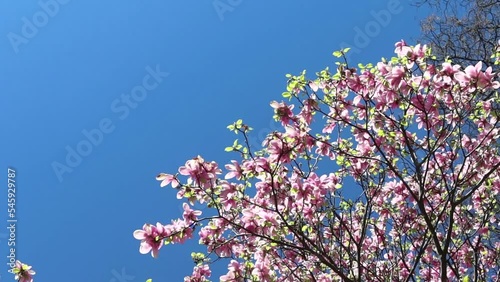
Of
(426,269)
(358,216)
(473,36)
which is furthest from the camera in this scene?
(473,36)

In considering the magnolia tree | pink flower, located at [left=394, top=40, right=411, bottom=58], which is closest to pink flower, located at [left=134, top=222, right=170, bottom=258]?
the magnolia tree

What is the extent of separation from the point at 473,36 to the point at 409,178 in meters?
3.49

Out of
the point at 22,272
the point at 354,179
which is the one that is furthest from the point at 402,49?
the point at 22,272

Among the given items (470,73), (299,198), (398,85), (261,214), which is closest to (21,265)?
(261,214)

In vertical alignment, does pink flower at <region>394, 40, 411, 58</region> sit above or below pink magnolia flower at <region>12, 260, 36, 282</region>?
above

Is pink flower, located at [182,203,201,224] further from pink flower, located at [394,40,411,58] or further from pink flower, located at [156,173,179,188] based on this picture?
pink flower, located at [394,40,411,58]

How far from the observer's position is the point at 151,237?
3318mm

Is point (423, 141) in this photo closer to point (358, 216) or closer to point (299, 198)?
point (358, 216)

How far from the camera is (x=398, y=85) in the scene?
Result: 12.8ft

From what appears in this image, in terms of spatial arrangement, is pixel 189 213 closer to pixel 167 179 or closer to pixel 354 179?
pixel 167 179

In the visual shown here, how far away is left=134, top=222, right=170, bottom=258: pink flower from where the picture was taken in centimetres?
330

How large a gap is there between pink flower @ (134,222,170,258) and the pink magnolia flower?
1126 mm

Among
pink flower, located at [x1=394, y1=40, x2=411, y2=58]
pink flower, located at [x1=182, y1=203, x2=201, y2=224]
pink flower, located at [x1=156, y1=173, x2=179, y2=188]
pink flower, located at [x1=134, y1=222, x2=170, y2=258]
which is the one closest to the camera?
pink flower, located at [x1=134, y1=222, x2=170, y2=258]

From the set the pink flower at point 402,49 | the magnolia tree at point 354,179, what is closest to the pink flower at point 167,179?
the magnolia tree at point 354,179
